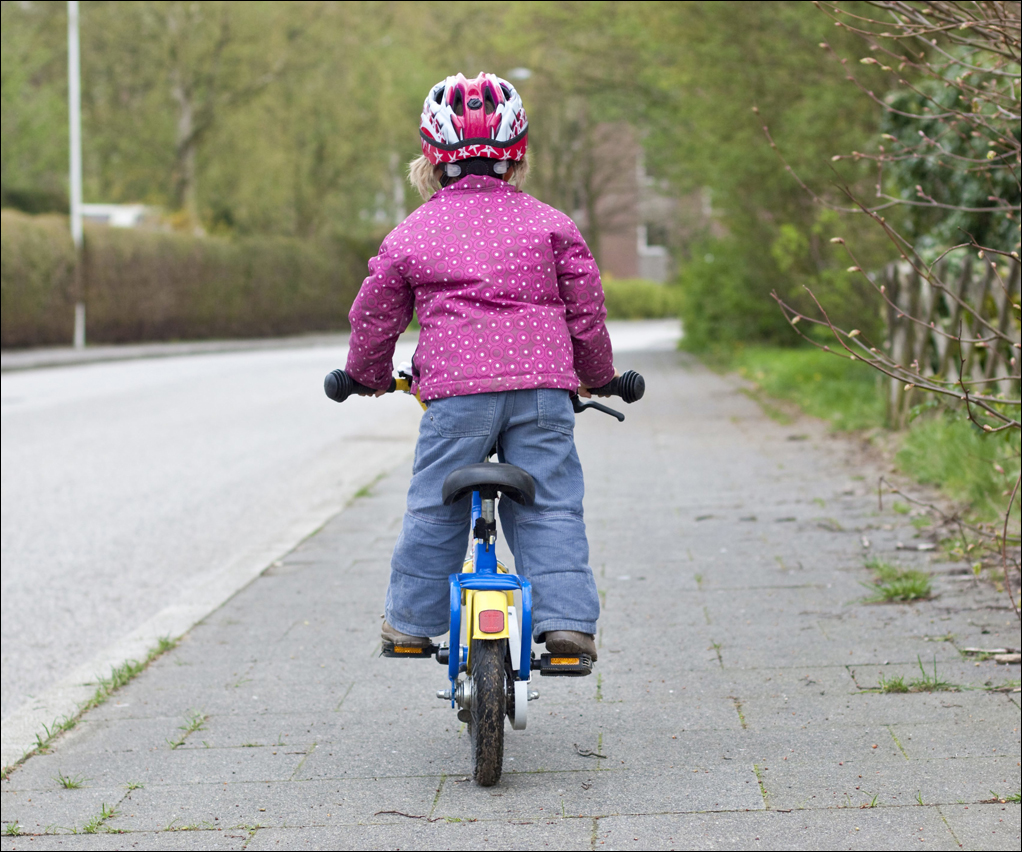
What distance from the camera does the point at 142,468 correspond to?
1077cm

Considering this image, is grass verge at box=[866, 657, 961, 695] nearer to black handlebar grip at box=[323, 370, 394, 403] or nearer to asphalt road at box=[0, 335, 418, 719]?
black handlebar grip at box=[323, 370, 394, 403]

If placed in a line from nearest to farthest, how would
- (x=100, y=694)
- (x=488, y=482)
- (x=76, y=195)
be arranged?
1. (x=488, y=482)
2. (x=100, y=694)
3. (x=76, y=195)

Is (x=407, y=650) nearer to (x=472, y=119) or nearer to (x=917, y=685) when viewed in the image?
(x=472, y=119)

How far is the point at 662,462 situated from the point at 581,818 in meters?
6.79

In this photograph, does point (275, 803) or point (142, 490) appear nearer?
point (275, 803)

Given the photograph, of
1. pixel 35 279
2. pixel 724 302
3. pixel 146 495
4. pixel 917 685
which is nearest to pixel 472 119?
pixel 917 685

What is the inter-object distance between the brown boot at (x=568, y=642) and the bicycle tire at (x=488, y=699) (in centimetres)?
16

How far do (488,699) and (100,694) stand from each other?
1877 millimetres

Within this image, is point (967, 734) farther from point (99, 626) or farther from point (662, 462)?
point (662, 462)

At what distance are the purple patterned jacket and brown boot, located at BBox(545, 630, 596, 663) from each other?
647mm

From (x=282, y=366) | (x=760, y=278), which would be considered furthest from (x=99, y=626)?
(x=282, y=366)

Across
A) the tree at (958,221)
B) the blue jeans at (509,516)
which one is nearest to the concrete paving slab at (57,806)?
the blue jeans at (509,516)

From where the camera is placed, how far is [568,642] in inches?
134

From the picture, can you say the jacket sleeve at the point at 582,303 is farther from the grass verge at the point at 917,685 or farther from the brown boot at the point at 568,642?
the grass verge at the point at 917,685
